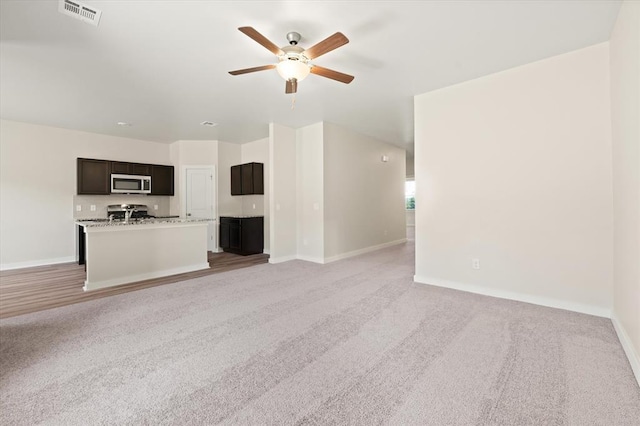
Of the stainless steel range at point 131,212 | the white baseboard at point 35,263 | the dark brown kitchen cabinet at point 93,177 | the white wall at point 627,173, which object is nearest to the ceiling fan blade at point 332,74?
the white wall at point 627,173

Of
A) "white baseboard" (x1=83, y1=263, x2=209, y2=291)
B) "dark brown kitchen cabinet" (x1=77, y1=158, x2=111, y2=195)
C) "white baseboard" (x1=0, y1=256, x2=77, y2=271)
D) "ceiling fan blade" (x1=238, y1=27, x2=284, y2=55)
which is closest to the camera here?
"ceiling fan blade" (x1=238, y1=27, x2=284, y2=55)

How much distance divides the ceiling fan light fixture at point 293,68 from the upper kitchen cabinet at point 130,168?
5.19 meters

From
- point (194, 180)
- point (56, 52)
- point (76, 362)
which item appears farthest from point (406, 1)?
point (194, 180)

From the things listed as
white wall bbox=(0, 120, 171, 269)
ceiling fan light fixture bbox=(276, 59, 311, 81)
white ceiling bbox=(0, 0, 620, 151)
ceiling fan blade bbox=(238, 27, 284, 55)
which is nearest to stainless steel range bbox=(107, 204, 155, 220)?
white wall bbox=(0, 120, 171, 269)

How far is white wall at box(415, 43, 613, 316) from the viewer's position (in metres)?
2.72

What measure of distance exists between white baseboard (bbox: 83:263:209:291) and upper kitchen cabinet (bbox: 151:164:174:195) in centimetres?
269

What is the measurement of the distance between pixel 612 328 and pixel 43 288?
21.5ft

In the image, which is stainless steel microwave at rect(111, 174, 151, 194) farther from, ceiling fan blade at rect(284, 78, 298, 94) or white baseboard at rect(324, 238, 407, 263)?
ceiling fan blade at rect(284, 78, 298, 94)

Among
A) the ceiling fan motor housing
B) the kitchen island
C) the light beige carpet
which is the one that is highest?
the ceiling fan motor housing

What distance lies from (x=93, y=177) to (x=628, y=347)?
8040 mm

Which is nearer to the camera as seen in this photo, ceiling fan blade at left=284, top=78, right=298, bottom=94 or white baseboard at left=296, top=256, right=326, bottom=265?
ceiling fan blade at left=284, top=78, right=298, bottom=94

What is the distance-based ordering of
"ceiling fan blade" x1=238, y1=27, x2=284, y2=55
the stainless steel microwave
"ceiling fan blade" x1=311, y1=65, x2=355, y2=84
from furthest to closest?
the stainless steel microwave < "ceiling fan blade" x1=311, y1=65, x2=355, y2=84 < "ceiling fan blade" x1=238, y1=27, x2=284, y2=55

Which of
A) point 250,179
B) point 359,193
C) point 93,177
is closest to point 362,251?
→ point 359,193

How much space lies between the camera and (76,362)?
6.47ft
